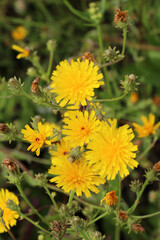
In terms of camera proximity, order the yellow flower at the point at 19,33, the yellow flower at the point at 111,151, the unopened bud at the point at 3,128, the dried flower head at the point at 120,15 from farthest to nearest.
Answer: the yellow flower at the point at 19,33, the dried flower head at the point at 120,15, the unopened bud at the point at 3,128, the yellow flower at the point at 111,151

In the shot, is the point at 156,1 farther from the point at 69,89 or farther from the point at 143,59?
the point at 69,89

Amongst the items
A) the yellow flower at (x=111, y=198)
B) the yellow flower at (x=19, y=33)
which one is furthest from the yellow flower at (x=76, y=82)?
the yellow flower at (x=19, y=33)

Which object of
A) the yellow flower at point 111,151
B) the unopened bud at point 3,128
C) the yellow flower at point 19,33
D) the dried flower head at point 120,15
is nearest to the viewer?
the yellow flower at point 111,151

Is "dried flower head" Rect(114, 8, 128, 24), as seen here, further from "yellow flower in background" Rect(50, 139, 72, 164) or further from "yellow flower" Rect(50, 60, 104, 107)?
"yellow flower in background" Rect(50, 139, 72, 164)

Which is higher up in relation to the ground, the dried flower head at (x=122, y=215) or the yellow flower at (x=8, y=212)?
the dried flower head at (x=122, y=215)

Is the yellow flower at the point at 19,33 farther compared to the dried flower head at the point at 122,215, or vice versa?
the yellow flower at the point at 19,33

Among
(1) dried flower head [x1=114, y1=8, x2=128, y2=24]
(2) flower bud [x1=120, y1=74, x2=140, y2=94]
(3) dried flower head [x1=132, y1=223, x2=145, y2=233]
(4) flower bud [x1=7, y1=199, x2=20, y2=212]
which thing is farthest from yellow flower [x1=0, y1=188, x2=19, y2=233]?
(1) dried flower head [x1=114, y1=8, x2=128, y2=24]

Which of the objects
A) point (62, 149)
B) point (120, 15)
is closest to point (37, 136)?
point (62, 149)

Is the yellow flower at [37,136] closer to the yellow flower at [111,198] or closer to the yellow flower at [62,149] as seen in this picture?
the yellow flower at [62,149]
